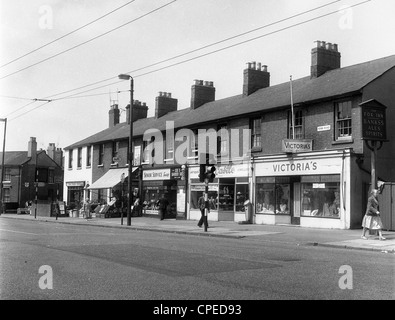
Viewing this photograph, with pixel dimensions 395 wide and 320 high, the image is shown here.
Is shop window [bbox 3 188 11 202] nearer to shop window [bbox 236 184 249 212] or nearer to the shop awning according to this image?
the shop awning

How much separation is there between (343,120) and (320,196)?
153 inches

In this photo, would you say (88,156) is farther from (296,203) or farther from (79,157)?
(296,203)

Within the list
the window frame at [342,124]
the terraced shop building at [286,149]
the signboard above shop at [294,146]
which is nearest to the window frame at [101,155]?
the terraced shop building at [286,149]

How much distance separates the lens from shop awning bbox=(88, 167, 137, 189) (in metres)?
37.9

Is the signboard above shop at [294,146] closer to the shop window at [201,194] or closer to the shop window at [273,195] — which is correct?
the shop window at [273,195]

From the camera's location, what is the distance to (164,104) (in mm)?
41719

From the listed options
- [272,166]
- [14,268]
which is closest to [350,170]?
[272,166]

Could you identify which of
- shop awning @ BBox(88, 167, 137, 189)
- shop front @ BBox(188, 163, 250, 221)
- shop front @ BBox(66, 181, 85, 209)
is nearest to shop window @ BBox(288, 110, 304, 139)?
shop front @ BBox(188, 163, 250, 221)

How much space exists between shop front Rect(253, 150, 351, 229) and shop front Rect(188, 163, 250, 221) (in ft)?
4.16

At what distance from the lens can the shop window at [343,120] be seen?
910 inches

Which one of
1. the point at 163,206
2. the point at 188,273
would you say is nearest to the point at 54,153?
the point at 163,206
